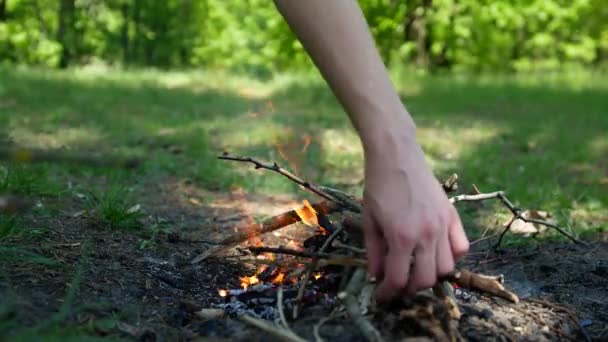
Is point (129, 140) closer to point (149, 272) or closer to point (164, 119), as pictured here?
point (164, 119)

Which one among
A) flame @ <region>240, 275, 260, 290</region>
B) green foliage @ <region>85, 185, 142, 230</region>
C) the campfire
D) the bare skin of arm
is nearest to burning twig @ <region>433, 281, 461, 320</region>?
the campfire

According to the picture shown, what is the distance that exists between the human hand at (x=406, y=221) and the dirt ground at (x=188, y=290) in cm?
22

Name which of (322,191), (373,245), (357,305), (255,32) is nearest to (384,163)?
(373,245)

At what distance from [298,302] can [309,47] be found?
651 mm

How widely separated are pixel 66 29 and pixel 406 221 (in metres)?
17.4

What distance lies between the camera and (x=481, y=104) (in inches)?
391

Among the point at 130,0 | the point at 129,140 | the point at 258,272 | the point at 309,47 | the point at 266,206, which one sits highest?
the point at 309,47

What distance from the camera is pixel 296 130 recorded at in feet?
22.9

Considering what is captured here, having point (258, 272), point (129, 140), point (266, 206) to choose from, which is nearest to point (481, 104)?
point (129, 140)

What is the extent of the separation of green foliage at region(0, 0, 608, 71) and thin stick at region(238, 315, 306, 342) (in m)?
9.80

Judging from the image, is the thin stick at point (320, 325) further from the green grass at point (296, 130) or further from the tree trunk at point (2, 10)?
the tree trunk at point (2, 10)

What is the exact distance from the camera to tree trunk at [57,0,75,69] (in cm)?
1706

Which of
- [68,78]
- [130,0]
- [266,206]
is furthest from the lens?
[130,0]

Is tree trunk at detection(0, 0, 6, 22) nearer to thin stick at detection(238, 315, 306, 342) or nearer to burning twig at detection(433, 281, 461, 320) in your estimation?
thin stick at detection(238, 315, 306, 342)
